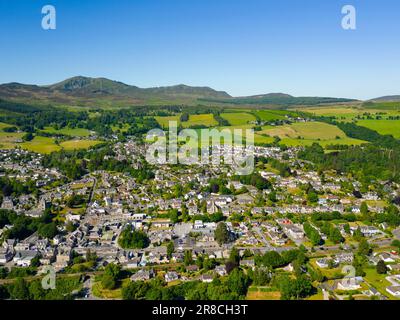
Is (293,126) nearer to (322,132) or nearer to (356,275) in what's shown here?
(322,132)

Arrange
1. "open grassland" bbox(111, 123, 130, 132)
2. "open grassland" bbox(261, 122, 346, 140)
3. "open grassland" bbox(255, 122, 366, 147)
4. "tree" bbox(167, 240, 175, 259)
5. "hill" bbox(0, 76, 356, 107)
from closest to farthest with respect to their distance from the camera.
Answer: "tree" bbox(167, 240, 175, 259)
"open grassland" bbox(255, 122, 366, 147)
"open grassland" bbox(261, 122, 346, 140)
"open grassland" bbox(111, 123, 130, 132)
"hill" bbox(0, 76, 356, 107)

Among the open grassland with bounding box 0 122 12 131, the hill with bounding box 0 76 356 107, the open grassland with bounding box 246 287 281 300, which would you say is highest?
the hill with bounding box 0 76 356 107

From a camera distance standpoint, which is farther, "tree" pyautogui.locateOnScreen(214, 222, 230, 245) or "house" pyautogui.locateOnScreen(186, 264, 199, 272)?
"tree" pyautogui.locateOnScreen(214, 222, 230, 245)

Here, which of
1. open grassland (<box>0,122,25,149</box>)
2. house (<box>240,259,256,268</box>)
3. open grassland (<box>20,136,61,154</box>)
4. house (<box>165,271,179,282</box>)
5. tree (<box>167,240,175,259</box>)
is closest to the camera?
house (<box>165,271,179,282</box>)

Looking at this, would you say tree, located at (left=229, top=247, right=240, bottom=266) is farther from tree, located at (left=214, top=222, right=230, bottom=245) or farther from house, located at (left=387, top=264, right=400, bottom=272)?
house, located at (left=387, top=264, right=400, bottom=272)

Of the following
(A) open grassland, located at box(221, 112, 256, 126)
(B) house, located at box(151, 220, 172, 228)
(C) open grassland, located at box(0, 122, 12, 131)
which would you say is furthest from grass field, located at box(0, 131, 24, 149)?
(A) open grassland, located at box(221, 112, 256, 126)

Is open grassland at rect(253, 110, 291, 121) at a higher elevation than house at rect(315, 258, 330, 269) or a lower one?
higher
